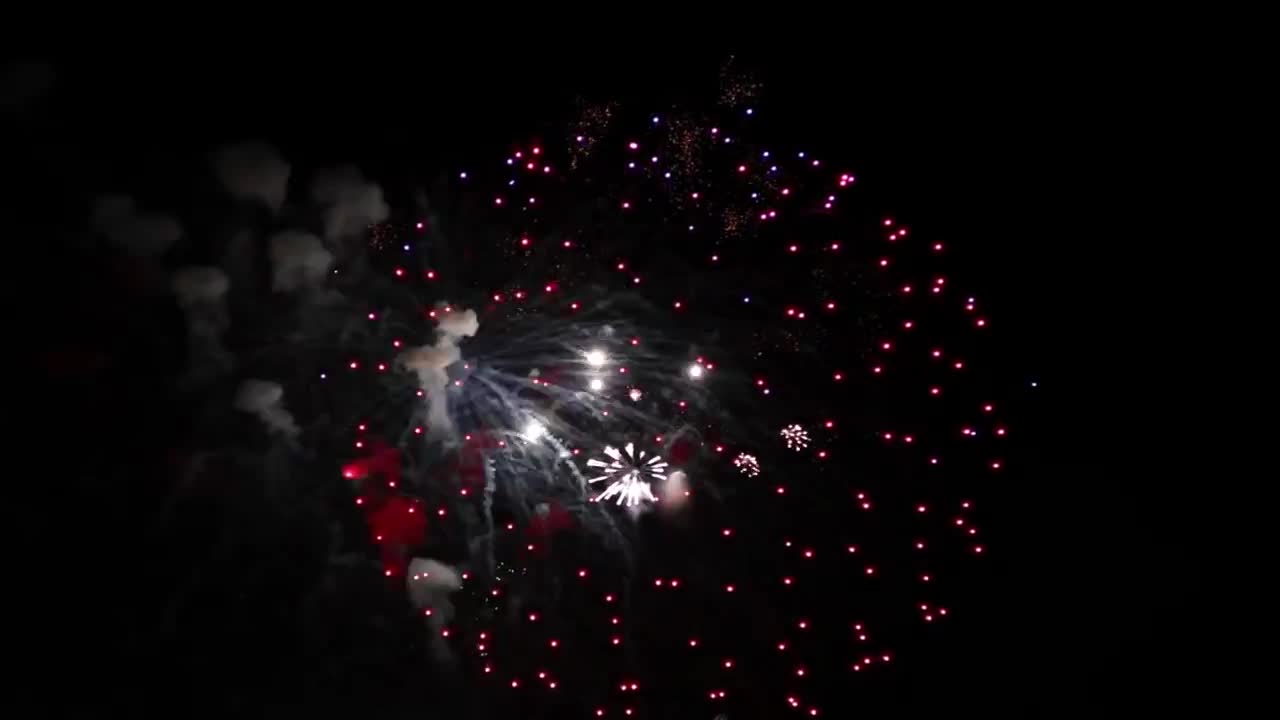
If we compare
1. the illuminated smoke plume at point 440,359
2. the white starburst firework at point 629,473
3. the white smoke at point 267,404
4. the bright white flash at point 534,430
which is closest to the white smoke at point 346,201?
the illuminated smoke plume at point 440,359

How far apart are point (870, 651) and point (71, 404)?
2.85 meters

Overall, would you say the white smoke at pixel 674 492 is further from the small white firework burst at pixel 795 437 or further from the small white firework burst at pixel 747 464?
the small white firework burst at pixel 795 437

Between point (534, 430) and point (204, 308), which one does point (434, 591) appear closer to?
point (534, 430)

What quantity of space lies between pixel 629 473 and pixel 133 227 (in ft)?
6.13

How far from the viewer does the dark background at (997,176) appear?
2.21m

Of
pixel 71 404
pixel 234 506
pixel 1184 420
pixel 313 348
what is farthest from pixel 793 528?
pixel 71 404

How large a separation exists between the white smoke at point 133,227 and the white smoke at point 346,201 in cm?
49

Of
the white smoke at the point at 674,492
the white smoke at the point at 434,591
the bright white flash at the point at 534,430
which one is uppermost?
the bright white flash at the point at 534,430

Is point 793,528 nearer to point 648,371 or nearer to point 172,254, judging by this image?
point 648,371

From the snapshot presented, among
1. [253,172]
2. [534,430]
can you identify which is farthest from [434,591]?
[253,172]

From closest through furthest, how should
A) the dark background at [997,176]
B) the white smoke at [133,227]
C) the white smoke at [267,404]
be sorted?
the dark background at [997,176]
the white smoke at [133,227]
the white smoke at [267,404]

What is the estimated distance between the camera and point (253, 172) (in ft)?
7.99

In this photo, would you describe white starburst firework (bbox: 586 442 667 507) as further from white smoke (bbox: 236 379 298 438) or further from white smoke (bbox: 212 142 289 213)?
white smoke (bbox: 212 142 289 213)

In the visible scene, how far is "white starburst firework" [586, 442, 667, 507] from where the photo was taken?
102 inches
